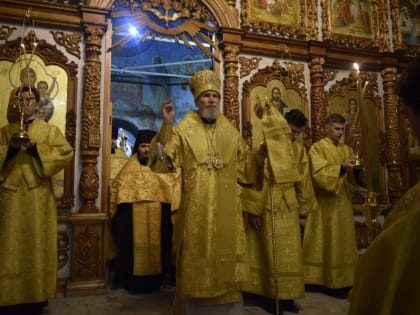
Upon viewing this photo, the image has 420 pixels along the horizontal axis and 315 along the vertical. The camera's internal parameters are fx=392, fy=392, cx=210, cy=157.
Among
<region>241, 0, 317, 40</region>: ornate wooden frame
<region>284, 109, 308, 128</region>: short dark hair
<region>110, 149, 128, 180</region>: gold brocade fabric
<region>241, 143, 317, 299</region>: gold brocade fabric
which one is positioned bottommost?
<region>241, 143, 317, 299</region>: gold brocade fabric

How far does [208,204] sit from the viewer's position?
2930 mm

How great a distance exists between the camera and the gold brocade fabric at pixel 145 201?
15.0ft

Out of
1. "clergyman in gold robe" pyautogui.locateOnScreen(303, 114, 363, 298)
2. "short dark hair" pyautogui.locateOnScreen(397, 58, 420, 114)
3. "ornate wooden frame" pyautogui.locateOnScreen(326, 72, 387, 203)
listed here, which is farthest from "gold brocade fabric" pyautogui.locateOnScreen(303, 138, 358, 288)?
"short dark hair" pyautogui.locateOnScreen(397, 58, 420, 114)

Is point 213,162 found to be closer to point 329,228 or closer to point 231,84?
point 329,228

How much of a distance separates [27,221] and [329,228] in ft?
10.3

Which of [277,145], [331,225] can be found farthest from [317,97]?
[277,145]

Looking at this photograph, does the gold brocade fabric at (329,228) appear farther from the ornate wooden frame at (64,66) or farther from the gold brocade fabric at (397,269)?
the gold brocade fabric at (397,269)

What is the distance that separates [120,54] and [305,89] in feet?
15.8

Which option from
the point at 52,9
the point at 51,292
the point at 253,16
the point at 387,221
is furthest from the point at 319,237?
the point at 52,9

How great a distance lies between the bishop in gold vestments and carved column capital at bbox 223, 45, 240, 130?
1234 mm

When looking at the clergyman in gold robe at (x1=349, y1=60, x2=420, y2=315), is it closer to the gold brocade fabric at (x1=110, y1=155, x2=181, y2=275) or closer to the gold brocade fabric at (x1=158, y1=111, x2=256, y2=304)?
the gold brocade fabric at (x1=158, y1=111, x2=256, y2=304)

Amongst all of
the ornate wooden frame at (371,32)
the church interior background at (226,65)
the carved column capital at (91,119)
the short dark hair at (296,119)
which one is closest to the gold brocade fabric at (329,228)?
the church interior background at (226,65)

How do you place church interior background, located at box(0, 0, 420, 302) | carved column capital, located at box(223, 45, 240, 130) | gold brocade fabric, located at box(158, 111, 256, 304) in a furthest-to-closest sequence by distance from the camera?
carved column capital, located at box(223, 45, 240, 130), church interior background, located at box(0, 0, 420, 302), gold brocade fabric, located at box(158, 111, 256, 304)

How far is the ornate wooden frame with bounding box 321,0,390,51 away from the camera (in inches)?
240
